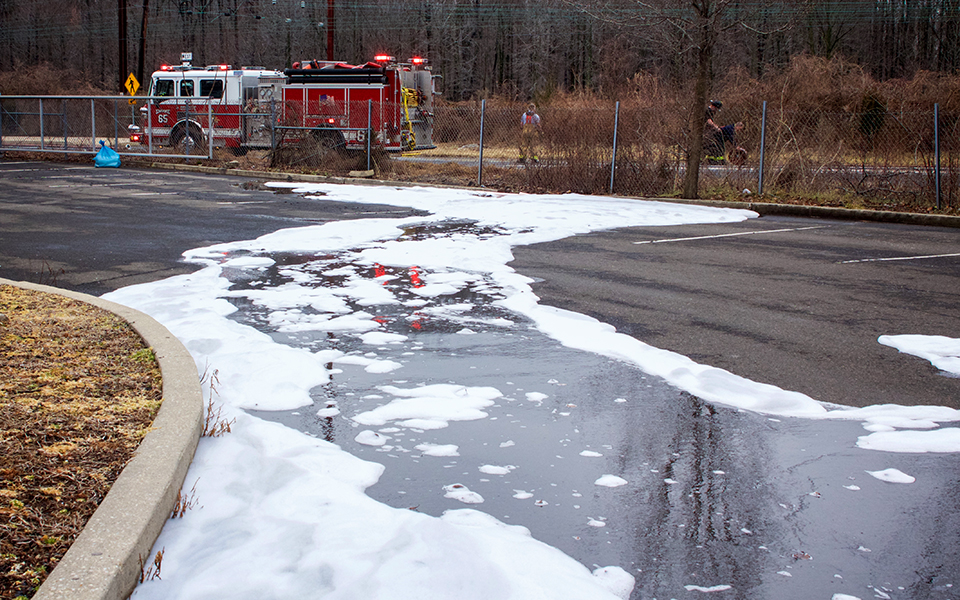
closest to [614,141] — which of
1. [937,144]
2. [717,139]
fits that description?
[717,139]

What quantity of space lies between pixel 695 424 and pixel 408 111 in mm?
23479

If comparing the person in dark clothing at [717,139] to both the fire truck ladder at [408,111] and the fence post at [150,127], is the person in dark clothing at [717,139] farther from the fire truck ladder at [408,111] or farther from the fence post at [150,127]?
the fence post at [150,127]

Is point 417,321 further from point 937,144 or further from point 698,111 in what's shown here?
point 937,144

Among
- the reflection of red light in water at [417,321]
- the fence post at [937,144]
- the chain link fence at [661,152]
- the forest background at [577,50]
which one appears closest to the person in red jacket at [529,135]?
the chain link fence at [661,152]

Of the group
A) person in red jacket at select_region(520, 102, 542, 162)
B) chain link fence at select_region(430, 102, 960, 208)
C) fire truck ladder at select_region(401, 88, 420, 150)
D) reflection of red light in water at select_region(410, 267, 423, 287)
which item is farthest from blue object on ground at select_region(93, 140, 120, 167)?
reflection of red light in water at select_region(410, 267, 423, 287)

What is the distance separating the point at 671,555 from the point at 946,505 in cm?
139

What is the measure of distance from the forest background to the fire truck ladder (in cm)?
491

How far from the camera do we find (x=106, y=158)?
24234mm

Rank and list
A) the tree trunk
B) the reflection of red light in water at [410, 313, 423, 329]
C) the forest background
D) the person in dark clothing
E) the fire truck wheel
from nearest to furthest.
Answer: the reflection of red light in water at [410, 313, 423, 329] < the tree trunk < the forest background < the person in dark clothing < the fire truck wheel

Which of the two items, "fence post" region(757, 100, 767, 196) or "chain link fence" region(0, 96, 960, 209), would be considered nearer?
"chain link fence" region(0, 96, 960, 209)

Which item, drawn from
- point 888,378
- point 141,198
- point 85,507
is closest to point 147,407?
point 85,507

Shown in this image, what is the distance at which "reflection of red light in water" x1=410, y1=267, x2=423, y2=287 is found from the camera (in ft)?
26.7

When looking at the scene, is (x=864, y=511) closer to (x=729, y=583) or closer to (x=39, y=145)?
(x=729, y=583)

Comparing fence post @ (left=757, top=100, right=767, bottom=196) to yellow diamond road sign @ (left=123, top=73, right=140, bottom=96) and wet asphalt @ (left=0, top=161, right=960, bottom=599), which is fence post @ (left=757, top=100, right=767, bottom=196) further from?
yellow diamond road sign @ (left=123, top=73, right=140, bottom=96)
